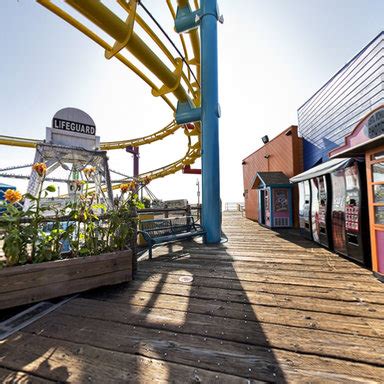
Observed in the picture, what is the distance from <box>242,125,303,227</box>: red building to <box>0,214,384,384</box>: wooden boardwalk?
703 centimetres

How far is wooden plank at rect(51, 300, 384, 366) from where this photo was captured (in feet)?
5.11

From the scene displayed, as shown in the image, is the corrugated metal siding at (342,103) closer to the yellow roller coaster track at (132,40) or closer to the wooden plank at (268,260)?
the wooden plank at (268,260)

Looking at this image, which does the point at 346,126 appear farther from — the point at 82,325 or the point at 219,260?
the point at 82,325

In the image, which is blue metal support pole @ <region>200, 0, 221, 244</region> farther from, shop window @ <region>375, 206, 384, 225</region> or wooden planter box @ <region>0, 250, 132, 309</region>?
shop window @ <region>375, 206, 384, 225</region>

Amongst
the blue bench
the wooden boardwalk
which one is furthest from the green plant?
the blue bench

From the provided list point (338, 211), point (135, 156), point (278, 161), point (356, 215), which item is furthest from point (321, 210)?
point (135, 156)

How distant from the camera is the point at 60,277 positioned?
7.80ft

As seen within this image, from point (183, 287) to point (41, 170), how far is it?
7.72 ft

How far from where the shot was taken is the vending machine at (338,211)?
13.6 ft

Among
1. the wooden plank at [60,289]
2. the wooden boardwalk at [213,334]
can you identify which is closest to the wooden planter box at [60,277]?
the wooden plank at [60,289]

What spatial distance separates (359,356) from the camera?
1.49m

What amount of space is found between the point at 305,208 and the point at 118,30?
6.69 meters

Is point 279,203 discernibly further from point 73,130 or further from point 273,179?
point 73,130

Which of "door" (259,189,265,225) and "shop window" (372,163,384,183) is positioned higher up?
"shop window" (372,163,384,183)
